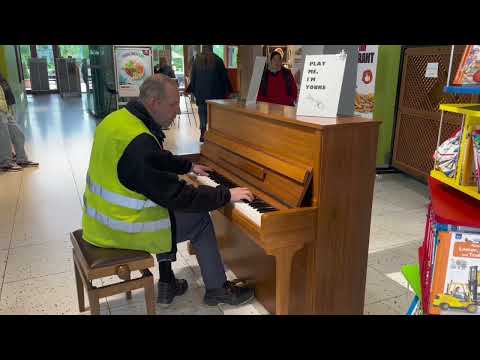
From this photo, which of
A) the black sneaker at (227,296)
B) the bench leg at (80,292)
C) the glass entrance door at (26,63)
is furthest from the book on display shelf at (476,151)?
→ the glass entrance door at (26,63)

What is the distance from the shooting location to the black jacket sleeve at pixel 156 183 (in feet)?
6.51

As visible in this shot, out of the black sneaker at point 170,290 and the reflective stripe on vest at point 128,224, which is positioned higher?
the reflective stripe on vest at point 128,224

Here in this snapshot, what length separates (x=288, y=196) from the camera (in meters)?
2.01

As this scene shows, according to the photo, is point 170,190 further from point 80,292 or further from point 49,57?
point 49,57

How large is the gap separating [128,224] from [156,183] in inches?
10.3

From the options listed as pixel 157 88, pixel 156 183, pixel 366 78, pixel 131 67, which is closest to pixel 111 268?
pixel 156 183

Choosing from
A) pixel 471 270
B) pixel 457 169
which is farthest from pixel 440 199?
pixel 471 270

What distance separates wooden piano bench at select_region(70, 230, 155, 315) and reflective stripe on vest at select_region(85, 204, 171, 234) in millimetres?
108

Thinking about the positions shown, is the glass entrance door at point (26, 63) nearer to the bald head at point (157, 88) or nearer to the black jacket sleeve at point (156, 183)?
the bald head at point (157, 88)

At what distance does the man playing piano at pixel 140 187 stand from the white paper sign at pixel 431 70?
340 centimetres

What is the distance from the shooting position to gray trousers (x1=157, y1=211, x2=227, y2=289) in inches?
93.8

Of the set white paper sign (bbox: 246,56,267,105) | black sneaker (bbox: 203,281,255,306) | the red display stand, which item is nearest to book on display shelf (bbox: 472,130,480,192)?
the red display stand

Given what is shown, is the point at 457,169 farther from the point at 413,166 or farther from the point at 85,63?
the point at 85,63

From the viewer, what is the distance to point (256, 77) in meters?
2.94
